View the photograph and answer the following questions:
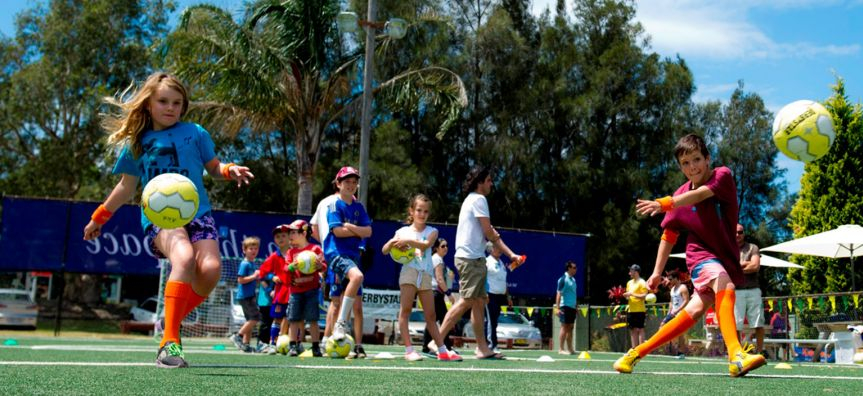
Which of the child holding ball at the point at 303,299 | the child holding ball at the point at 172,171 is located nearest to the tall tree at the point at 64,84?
the child holding ball at the point at 303,299

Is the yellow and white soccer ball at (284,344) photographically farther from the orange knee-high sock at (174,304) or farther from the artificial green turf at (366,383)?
the orange knee-high sock at (174,304)

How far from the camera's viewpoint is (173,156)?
4.92m

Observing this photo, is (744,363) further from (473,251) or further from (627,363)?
(473,251)

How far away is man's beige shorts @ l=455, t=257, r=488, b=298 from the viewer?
310 inches

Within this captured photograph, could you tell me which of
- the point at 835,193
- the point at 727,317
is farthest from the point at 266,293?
the point at 835,193

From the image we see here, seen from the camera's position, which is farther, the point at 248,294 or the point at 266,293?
the point at 248,294

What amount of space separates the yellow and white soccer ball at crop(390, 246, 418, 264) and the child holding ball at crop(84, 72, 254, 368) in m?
2.89

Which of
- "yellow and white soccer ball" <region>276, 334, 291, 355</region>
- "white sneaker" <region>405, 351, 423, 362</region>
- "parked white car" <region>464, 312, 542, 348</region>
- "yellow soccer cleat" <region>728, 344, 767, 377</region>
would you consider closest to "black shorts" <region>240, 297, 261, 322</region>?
"yellow and white soccer ball" <region>276, 334, 291, 355</region>

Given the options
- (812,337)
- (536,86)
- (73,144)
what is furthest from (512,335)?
(73,144)

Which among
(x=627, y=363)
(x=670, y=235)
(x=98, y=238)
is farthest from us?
(x=98, y=238)

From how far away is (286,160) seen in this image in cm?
3341

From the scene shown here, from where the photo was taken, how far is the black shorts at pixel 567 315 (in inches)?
548

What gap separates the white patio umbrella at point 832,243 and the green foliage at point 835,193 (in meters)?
3.21

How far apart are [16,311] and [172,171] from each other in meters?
26.1
